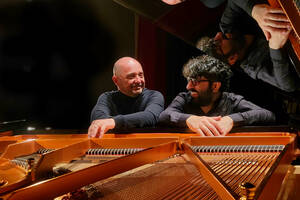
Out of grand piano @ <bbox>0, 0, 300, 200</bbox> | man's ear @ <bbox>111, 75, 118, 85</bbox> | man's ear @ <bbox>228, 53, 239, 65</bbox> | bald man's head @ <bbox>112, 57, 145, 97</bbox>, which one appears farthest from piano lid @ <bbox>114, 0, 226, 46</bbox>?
man's ear @ <bbox>111, 75, 118, 85</bbox>

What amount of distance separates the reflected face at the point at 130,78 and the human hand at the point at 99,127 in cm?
84

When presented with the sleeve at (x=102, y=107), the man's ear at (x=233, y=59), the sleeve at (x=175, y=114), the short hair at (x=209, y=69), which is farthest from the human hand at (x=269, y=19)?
the sleeve at (x=102, y=107)

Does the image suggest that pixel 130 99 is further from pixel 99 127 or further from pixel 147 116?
pixel 99 127

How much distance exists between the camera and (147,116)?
339 centimetres

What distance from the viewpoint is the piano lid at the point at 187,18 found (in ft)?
10.3

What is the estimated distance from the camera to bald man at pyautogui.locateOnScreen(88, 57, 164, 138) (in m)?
3.43

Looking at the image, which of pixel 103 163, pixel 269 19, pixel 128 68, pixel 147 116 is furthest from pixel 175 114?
pixel 103 163

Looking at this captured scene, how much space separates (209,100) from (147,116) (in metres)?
0.78

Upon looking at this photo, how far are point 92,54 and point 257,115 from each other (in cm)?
239

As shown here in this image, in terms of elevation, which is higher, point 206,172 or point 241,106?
point 241,106

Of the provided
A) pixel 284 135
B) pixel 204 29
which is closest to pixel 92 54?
pixel 204 29

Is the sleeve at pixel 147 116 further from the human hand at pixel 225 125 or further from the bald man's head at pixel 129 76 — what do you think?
the human hand at pixel 225 125

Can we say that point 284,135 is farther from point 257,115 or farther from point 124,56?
point 124,56

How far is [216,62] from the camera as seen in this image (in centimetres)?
324
